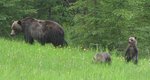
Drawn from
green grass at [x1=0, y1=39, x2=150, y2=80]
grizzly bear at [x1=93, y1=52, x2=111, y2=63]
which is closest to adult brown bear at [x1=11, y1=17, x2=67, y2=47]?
green grass at [x1=0, y1=39, x2=150, y2=80]

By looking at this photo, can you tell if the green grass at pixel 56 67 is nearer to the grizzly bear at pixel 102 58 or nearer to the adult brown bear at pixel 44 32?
the grizzly bear at pixel 102 58

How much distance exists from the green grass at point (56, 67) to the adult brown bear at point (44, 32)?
2401 mm

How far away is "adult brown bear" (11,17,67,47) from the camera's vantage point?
17000 mm

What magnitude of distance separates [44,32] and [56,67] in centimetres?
622

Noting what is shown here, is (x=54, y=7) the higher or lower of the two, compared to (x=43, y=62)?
lower

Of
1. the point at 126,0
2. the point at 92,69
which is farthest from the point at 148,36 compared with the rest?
the point at 92,69

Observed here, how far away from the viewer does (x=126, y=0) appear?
2155cm

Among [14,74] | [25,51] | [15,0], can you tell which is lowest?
[15,0]

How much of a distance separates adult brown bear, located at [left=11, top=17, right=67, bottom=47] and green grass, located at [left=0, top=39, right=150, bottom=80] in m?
2.40

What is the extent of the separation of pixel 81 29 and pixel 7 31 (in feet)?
36.2

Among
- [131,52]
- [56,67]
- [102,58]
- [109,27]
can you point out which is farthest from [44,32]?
[56,67]

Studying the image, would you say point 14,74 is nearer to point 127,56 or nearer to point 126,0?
point 127,56

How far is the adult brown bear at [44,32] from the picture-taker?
1700 centimetres

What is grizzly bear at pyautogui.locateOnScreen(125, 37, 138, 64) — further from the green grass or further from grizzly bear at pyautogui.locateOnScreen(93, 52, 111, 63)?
grizzly bear at pyautogui.locateOnScreen(93, 52, 111, 63)
